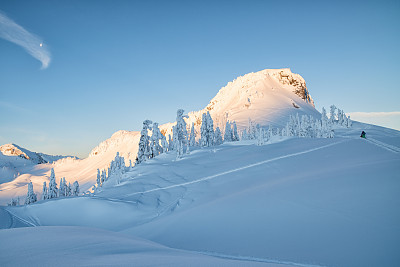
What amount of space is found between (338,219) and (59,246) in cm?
841

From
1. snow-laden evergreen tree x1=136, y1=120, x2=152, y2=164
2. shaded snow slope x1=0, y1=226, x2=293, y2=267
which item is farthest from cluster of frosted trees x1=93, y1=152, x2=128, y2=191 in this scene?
shaded snow slope x1=0, y1=226, x2=293, y2=267

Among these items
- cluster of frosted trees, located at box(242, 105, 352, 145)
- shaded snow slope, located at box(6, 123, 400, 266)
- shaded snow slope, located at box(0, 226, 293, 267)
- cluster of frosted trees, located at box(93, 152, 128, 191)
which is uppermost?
cluster of frosted trees, located at box(242, 105, 352, 145)

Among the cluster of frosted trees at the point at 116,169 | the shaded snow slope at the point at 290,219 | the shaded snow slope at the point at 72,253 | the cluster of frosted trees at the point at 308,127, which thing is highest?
the cluster of frosted trees at the point at 308,127

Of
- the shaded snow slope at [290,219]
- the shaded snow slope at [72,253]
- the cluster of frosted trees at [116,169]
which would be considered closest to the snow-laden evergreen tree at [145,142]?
the cluster of frosted trees at [116,169]

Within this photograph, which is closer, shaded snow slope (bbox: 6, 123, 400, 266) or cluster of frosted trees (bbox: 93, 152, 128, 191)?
shaded snow slope (bbox: 6, 123, 400, 266)

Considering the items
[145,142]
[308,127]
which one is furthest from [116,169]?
[308,127]

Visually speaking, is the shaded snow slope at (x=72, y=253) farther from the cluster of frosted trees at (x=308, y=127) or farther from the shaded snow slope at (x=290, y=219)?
the cluster of frosted trees at (x=308, y=127)

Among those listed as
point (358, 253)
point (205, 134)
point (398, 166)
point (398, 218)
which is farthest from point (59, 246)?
point (205, 134)

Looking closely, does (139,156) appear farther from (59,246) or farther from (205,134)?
(59,246)

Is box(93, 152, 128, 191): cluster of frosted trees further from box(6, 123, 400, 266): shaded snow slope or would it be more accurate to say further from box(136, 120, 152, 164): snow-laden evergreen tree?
box(6, 123, 400, 266): shaded snow slope

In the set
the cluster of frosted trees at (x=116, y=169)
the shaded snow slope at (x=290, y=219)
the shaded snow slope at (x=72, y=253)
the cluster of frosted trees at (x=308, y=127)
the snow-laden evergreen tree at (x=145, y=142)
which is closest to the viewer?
the shaded snow slope at (x=72, y=253)

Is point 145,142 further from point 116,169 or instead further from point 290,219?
point 290,219

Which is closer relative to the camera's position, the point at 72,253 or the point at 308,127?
the point at 72,253

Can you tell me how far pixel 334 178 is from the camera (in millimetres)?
11031
